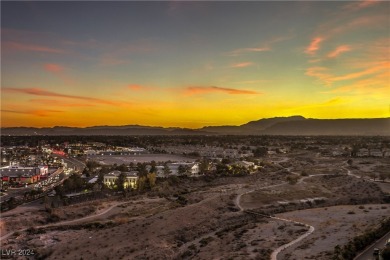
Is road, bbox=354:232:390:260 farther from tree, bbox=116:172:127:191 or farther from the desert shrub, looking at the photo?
tree, bbox=116:172:127:191

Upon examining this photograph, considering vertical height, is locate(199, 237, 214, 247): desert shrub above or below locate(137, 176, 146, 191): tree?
below

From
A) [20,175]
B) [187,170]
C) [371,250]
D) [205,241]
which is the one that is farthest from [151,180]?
[371,250]

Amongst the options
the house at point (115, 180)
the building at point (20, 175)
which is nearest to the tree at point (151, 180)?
the house at point (115, 180)

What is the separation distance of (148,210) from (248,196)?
13343mm

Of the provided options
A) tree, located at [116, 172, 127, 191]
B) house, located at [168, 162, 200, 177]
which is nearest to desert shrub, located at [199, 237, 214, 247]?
tree, located at [116, 172, 127, 191]

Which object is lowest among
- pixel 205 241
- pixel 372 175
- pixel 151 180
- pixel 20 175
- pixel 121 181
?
pixel 205 241

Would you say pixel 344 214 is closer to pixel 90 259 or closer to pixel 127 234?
pixel 127 234

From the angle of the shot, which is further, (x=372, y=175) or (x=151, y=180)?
(x=372, y=175)

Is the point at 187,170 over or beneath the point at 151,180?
over

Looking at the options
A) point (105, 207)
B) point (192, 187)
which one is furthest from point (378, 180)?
point (105, 207)

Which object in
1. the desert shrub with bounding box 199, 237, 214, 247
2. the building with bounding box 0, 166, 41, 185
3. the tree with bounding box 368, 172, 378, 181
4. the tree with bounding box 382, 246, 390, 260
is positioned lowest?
the desert shrub with bounding box 199, 237, 214, 247

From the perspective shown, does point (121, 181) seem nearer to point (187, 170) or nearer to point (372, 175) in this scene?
point (187, 170)

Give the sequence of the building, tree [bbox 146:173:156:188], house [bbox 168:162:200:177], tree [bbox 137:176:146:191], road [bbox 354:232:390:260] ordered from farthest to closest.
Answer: house [bbox 168:162:200:177], the building, tree [bbox 146:173:156:188], tree [bbox 137:176:146:191], road [bbox 354:232:390:260]

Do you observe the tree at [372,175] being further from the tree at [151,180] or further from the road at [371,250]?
the road at [371,250]
